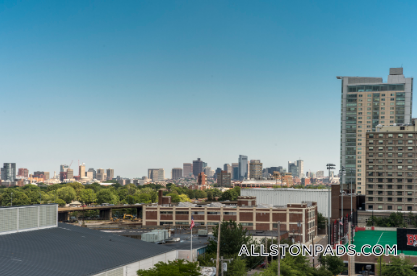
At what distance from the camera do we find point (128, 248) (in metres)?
51.8

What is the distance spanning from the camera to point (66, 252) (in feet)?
145

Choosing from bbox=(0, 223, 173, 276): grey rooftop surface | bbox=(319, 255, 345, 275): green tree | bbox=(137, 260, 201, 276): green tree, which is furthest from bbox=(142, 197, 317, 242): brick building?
bbox=(137, 260, 201, 276): green tree

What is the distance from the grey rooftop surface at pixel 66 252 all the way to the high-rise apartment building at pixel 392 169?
376ft

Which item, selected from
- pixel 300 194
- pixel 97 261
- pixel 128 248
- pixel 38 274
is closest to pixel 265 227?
pixel 300 194

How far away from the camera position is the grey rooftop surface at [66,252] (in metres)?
37.9

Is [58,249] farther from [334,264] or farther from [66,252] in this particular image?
[334,264]

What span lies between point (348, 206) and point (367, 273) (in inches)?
2799

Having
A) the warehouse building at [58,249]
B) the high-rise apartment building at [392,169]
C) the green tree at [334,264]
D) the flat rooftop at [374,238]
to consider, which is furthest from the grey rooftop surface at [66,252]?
the high-rise apartment building at [392,169]

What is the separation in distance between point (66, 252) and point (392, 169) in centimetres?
13158

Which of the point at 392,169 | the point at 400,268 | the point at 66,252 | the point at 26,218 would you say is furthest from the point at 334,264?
the point at 392,169

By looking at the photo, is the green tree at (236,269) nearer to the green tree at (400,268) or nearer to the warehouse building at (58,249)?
the warehouse building at (58,249)

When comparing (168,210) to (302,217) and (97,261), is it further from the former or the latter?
(97,261)

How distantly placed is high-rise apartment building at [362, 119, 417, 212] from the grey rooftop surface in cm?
11451

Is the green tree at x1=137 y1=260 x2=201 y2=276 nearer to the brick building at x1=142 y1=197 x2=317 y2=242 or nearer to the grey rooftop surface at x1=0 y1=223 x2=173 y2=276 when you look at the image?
the grey rooftop surface at x1=0 y1=223 x2=173 y2=276
